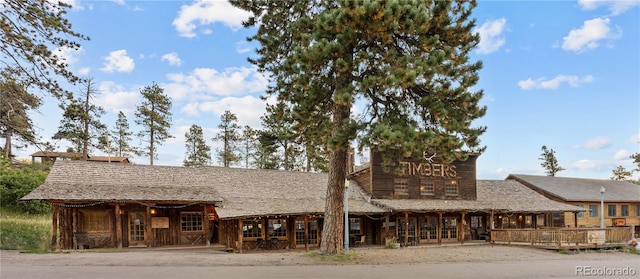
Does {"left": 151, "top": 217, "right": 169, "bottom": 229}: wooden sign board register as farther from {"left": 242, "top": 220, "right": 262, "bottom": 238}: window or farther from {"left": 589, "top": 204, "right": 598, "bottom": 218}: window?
{"left": 589, "top": 204, "right": 598, "bottom": 218}: window

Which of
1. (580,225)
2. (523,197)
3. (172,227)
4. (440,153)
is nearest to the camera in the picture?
(440,153)

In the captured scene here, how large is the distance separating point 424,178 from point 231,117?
89.5 ft

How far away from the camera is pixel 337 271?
12922 mm

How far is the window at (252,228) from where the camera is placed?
20453 millimetres

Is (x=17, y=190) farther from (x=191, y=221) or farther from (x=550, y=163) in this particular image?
(x=550, y=163)

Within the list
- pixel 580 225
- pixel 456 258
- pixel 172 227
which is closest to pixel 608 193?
pixel 580 225

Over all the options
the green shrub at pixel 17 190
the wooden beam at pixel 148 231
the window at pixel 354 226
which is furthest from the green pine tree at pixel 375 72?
the green shrub at pixel 17 190

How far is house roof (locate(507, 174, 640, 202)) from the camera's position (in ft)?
101

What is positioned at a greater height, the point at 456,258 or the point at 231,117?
the point at 231,117

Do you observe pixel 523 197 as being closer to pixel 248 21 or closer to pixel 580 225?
pixel 580 225

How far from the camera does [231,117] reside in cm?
4684

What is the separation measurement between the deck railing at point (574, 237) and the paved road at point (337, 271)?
16.6ft

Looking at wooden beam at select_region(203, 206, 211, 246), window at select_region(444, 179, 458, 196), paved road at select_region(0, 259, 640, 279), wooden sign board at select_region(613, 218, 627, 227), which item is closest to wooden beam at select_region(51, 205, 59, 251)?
paved road at select_region(0, 259, 640, 279)

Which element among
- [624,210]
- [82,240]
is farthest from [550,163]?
[82,240]
